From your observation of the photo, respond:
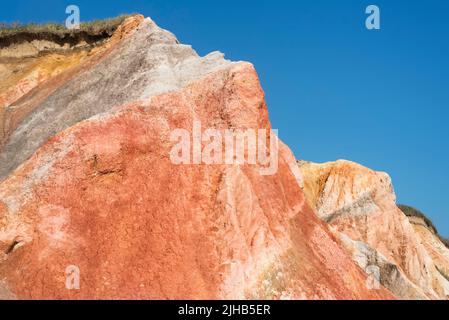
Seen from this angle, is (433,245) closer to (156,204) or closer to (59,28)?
(59,28)

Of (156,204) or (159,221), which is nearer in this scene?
(159,221)

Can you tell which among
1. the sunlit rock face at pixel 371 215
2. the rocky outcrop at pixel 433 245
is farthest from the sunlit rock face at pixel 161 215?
the rocky outcrop at pixel 433 245

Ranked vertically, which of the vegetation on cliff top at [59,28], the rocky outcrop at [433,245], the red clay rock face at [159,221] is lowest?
the red clay rock face at [159,221]

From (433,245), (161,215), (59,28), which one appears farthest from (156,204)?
(433,245)

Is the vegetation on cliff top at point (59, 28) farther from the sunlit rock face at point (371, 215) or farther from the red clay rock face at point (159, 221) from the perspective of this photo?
the sunlit rock face at point (371, 215)

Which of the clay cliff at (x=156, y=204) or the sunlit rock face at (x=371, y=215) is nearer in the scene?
the clay cliff at (x=156, y=204)

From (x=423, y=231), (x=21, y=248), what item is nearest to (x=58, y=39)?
(x=21, y=248)

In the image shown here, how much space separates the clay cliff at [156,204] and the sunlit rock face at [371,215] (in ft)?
52.7

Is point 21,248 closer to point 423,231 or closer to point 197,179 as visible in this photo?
point 197,179

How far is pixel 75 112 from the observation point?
24750 millimetres

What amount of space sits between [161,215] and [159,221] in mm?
217

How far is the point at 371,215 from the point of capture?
39656mm

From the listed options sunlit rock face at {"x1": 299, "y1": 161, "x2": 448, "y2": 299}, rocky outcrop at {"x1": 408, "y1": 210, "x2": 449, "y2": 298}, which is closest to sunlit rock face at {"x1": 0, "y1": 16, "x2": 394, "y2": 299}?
sunlit rock face at {"x1": 299, "y1": 161, "x2": 448, "y2": 299}

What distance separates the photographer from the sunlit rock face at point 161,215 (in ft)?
59.2
